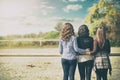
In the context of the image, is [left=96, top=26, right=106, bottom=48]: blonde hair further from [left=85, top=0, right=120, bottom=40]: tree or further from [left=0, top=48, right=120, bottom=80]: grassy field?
[left=0, top=48, right=120, bottom=80]: grassy field

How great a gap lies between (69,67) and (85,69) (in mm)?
277

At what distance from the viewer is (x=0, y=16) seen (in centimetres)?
607

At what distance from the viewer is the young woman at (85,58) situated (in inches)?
217

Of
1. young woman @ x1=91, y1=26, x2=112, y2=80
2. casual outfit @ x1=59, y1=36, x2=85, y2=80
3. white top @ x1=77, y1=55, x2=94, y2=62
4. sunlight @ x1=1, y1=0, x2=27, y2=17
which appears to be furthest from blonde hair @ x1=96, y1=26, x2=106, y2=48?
sunlight @ x1=1, y1=0, x2=27, y2=17

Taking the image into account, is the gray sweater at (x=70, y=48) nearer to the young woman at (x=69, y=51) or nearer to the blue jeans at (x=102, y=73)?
the young woman at (x=69, y=51)

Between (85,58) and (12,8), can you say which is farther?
(12,8)

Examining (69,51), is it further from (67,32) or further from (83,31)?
(83,31)

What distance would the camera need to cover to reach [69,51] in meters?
5.51

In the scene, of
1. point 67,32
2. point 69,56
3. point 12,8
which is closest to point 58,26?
point 67,32

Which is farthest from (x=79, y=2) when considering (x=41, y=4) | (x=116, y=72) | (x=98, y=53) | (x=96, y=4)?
(x=116, y=72)

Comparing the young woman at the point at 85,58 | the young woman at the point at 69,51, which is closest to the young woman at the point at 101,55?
the young woman at the point at 85,58

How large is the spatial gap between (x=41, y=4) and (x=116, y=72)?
1.85 m

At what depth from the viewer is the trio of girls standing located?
18.0 ft

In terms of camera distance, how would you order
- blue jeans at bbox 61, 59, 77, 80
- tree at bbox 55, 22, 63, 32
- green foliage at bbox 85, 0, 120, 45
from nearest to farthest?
blue jeans at bbox 61, 59, 77, 80
tree at bbox 55, 22, 63, 32
green foliage at bbox 85, 0, 120, 45
